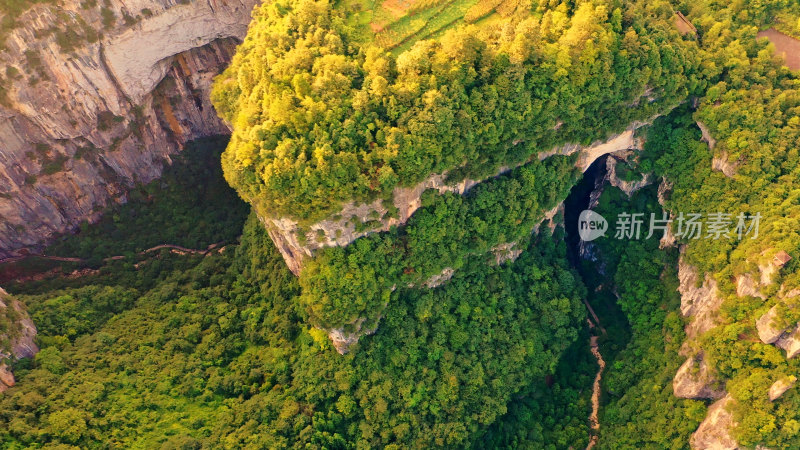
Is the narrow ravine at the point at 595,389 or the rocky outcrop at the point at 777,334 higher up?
the rocky outcrop at the point at 777,334

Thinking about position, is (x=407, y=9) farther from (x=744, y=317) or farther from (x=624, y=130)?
(x=744, y=317)

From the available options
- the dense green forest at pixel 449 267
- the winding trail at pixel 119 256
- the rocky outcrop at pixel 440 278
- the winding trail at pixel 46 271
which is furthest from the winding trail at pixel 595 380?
the winding trail at pixel 119 256

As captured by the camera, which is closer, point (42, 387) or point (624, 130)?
point (42, 387)

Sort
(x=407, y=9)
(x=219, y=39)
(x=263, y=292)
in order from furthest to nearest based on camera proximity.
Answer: (x=219, y=39), (x=263, y=292), (x=407, y=9)

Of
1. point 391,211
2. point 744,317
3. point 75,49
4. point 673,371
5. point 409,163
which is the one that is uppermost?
point 75,49

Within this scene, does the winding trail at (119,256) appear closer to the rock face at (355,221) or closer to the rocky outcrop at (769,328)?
the rock face at (355,221)

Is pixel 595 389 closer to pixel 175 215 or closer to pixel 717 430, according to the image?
pixel 717 430

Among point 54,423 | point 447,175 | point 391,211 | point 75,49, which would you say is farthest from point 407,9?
point 54,423

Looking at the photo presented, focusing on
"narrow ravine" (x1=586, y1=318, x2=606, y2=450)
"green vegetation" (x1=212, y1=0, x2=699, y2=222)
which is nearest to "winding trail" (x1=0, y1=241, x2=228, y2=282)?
"green vegetation" (x1=212, y1=0, x2=699, y2=222)
